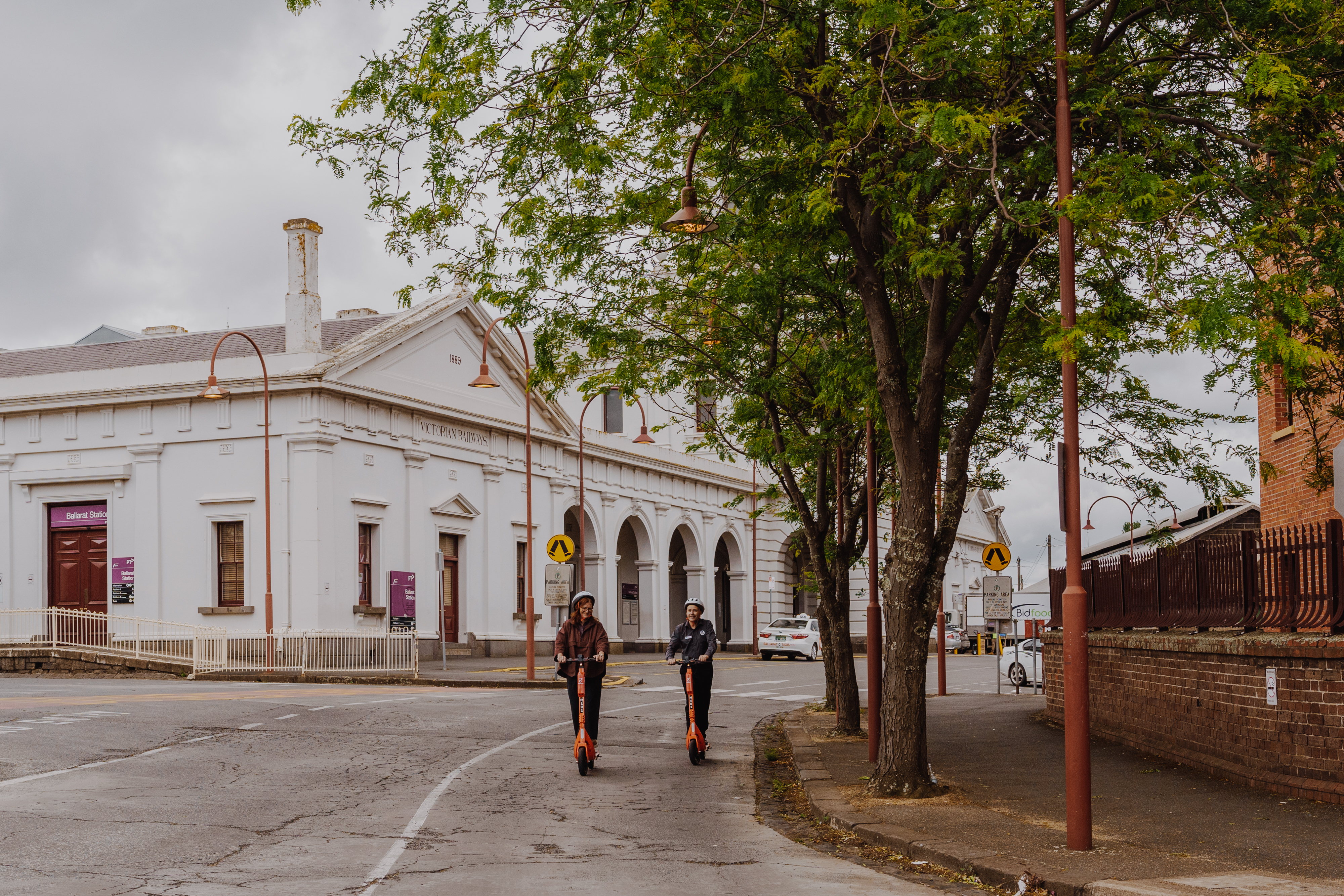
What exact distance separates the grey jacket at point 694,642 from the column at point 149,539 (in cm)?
2368

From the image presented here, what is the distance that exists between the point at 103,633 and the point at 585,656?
81.6 feet

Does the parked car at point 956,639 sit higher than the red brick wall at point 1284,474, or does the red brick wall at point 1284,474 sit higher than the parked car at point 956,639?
the red brick wall at point 1284,474

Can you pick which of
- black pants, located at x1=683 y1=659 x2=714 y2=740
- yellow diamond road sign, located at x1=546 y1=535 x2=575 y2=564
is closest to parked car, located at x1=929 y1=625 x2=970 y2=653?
yellow diamond road sign, located at x1=546 y1=535 x2=575 y2=564

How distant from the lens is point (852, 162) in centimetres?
1282

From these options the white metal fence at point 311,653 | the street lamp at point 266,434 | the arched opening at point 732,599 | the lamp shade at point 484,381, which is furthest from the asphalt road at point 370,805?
the arched opening at point 732,599

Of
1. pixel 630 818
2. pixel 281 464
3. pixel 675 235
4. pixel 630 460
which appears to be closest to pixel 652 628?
pixel 630 460

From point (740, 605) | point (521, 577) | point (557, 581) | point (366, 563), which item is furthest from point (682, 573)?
point (557, 581)

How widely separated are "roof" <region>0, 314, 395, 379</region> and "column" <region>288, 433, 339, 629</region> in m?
3.76

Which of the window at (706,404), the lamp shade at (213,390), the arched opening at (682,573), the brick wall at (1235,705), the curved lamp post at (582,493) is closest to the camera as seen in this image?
the brick wall at (1235,705)

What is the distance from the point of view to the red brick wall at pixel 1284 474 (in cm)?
1788

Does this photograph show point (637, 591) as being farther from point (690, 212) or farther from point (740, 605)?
point (690, 212)

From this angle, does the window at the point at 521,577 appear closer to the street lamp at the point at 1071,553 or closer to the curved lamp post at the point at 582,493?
the curved lamp post at the point at 582,493

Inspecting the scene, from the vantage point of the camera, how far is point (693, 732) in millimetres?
15273

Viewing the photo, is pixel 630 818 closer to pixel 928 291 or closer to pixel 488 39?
pixel 928 291
